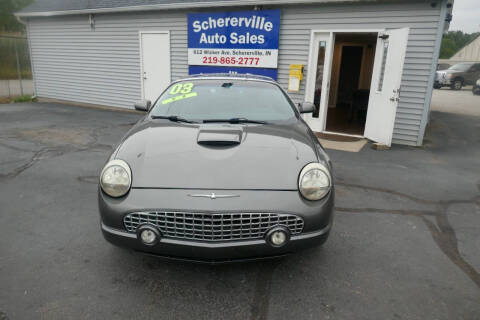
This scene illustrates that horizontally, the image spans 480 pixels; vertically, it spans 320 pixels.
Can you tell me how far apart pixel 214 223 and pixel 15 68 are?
15.5m

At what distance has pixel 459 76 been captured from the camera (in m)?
23.0

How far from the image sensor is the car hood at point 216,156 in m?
2.21

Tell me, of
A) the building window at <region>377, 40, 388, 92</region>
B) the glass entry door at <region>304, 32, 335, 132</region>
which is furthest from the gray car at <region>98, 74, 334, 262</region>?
Result: the glass entry door at <region>304, 32, 335, 132</region>

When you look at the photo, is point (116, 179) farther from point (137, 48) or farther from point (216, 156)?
point (137, 48)

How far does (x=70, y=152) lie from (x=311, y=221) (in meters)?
5.14

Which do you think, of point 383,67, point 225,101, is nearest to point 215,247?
point 225,101

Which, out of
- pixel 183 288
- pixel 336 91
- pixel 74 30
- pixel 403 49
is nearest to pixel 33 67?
A: pixel 74 30

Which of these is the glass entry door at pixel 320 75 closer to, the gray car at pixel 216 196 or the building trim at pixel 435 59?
the building trim at pixel 435 59

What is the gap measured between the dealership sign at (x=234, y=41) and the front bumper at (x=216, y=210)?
675cm

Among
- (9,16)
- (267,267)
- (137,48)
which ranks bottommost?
(267,267)

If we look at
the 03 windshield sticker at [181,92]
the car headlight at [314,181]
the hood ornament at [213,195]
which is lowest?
the hood ornament at [213,195]

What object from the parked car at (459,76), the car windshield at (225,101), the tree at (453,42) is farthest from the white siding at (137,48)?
the tree at (453,42)

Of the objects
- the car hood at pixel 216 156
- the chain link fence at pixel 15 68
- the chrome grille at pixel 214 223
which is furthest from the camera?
the chain link fence at pixel 15 68

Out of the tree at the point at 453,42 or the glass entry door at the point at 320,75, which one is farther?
the tree at the point at 453,42
